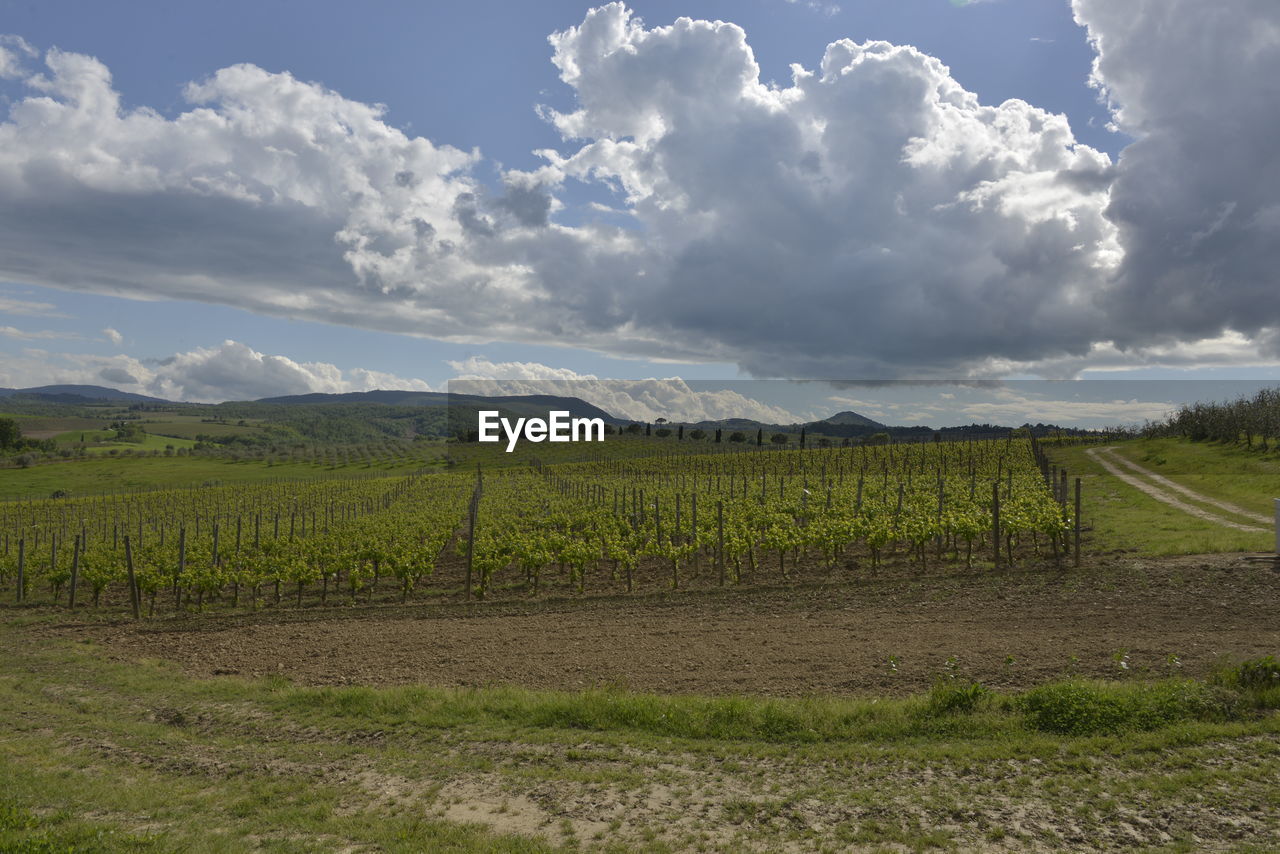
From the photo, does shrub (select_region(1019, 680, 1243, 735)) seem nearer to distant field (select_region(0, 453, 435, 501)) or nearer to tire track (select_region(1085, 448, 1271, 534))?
tire track (select_region(1085, 448, 1271, 534))

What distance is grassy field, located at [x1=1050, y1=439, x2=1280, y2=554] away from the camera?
19.5 metres

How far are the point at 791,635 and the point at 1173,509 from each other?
22765 mm

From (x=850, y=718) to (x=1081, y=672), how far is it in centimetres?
402

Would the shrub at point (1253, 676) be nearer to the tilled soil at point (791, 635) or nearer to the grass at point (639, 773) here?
the grass at point (639, 773)

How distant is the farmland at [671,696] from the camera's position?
22.9ft

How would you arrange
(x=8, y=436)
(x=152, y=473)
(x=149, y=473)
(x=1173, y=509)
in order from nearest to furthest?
(x=1173, y=509) → (x=149, y=473) → (x=152, y=473) → (x=8, y=436)

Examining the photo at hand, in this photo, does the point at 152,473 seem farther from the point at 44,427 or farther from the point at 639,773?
the point at 44,427

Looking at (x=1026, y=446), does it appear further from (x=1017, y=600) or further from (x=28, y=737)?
(x=28, y=737)

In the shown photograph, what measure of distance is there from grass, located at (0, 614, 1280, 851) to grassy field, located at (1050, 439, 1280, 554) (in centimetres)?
1245

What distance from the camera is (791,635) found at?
14227 mm

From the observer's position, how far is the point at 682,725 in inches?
381

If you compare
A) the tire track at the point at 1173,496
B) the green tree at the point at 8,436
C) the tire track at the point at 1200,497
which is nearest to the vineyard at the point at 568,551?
the tire track at the point at 1173,496

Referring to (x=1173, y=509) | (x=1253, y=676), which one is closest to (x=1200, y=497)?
(x=1173, y=509)

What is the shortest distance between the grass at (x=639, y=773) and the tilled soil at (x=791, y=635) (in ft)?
4.60
